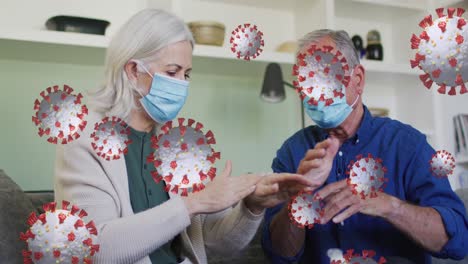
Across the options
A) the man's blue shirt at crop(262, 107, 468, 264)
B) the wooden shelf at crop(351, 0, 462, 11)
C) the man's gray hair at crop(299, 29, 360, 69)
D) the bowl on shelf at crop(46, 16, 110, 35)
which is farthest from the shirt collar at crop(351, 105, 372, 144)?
the wooden shelf at crop(351, 0, 462, 11)

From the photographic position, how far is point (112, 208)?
2.32ft

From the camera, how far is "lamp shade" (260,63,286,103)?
137cm

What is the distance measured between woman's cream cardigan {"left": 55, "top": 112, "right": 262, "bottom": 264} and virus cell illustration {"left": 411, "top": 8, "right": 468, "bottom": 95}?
0.38m

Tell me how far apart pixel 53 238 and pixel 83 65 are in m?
1.35

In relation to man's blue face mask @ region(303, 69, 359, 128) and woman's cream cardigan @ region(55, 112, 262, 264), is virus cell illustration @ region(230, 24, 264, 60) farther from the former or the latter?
woman's cream cardigan @ region(55, 112, 262, 264)

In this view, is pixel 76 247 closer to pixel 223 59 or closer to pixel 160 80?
pixel 160 80

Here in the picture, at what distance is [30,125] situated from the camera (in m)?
1.54

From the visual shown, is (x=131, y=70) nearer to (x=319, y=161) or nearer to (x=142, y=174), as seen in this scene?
(x=142, y=174)

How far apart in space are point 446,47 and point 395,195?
0.53m

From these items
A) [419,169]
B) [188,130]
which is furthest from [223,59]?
[188,130]

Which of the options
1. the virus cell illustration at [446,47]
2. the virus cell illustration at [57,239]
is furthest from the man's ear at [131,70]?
the virus cell illustration at [446,47]

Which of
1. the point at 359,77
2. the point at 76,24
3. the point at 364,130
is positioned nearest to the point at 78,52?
the point at 76,24

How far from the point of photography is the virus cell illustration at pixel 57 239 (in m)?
0.40

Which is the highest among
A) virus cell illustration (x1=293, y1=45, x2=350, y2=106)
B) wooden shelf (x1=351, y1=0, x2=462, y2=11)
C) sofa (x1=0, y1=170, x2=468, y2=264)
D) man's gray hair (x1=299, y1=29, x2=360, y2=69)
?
wooden shelf (x1=351, y1=0, x2=462, y2=11)
